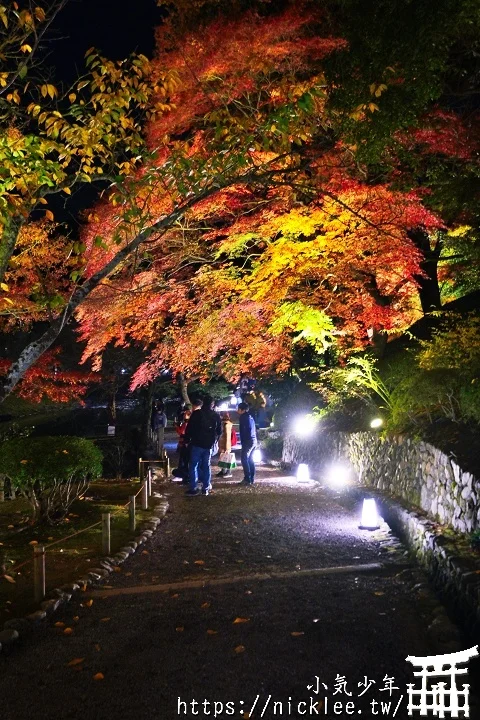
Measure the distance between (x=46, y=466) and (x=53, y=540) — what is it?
3.79 ft

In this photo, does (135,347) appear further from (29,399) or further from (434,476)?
(434,476)

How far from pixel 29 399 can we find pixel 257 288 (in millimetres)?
9519

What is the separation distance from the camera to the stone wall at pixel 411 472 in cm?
664

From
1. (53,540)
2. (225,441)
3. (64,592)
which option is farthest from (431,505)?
(225,441)

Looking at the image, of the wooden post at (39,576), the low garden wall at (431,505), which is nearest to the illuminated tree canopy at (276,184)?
the wooden post at (39,576)

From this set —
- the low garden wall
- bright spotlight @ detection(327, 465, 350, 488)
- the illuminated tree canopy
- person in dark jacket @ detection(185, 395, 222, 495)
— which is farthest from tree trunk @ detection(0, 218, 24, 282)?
bright spotlight @ detection(327, 465, 350, 488)

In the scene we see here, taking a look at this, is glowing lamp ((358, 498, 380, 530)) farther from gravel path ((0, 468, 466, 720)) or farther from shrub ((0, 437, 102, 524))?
shrub ((0, 437, 102, 524))

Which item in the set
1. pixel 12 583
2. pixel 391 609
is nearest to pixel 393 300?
pixel 391 609

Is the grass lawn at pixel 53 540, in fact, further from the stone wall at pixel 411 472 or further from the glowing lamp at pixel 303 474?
the glowing lamp at pixel 303 474

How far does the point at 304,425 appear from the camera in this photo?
18.4 m

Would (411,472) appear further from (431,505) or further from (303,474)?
(303,474)

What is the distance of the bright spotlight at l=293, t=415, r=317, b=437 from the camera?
17.5 metres

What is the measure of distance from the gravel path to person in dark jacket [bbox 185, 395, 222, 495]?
4288mm

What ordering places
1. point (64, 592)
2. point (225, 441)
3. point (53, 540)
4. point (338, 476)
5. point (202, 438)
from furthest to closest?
point (225, 441) → point (338, 476) → point (202, 438) → point (53, 540) → point (64, 592)
